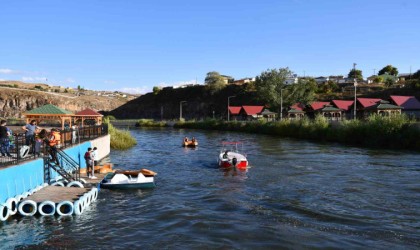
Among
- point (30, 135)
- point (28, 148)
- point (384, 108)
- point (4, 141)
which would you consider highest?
point (384, 108)

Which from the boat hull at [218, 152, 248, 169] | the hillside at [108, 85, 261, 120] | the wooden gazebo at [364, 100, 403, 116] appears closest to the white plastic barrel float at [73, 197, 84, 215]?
the boat hull at [218, 152, 248, 169]

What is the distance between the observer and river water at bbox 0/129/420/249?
13.1 m

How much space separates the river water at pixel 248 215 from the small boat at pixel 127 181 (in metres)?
0.53

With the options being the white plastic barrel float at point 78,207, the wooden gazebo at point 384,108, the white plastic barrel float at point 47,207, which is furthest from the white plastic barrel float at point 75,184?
the wooden gazebo at point 384,108

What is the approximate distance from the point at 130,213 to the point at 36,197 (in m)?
4.10

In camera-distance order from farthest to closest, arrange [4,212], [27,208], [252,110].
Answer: [252,110], [27,208], [4,212]

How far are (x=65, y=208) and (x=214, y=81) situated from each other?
163 meters

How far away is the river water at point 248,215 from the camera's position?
13.1 metres

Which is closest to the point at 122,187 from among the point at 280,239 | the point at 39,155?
the point at 39,155

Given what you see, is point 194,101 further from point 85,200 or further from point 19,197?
point 19,197

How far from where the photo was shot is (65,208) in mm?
15953

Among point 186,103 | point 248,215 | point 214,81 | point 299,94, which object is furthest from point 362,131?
point 214,81

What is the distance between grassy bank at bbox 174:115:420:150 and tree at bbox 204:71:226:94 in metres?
93.5

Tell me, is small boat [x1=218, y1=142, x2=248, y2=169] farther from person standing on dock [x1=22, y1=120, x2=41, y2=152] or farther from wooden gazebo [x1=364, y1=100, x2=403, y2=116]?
wooden gazebo [x1=364, y1=100, x2=403, y2=116]
